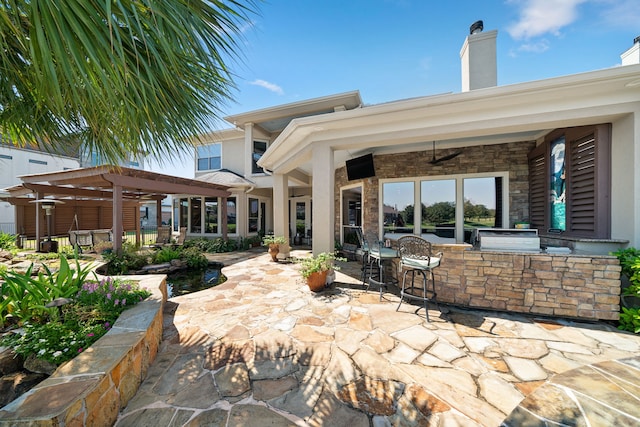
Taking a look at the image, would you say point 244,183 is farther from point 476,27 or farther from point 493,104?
point 476,27

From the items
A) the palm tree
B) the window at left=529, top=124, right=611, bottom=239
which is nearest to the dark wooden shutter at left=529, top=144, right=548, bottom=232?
the window at left=529, top=124, right=611, bottom=239

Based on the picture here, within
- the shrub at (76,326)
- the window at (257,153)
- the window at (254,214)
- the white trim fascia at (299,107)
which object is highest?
the white trim fascia at (299,107)

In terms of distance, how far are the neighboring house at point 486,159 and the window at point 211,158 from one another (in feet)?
17.8

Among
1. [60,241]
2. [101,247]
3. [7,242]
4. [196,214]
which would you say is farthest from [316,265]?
[60,241]

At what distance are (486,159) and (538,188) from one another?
51.1 inches

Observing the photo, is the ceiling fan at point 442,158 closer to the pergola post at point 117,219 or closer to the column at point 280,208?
the column at point 280,208

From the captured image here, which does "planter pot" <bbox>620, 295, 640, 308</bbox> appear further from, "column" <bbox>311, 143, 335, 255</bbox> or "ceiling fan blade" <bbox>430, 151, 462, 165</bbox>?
"column" <bbox>311, 143, 335, 255</bbox>

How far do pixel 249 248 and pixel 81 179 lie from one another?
5.84 metres

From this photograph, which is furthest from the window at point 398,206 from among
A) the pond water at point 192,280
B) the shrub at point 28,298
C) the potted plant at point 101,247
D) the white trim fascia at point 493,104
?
the potted plant at point 101,247

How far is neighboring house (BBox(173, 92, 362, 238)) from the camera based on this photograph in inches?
404

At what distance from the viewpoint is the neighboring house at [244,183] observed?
10.2m

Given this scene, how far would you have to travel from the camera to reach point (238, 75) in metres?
2.76

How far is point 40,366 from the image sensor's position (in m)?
1.94

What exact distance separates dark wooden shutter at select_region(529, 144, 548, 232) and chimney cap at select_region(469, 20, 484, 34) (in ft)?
12.6
